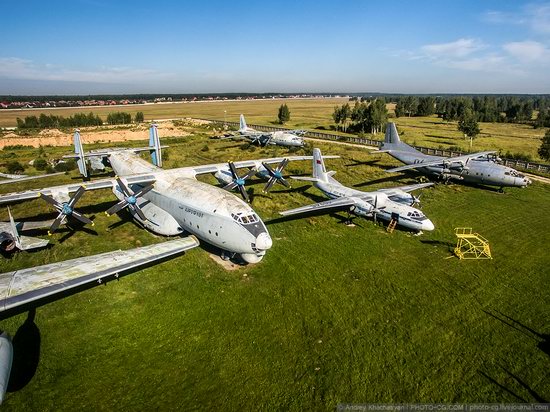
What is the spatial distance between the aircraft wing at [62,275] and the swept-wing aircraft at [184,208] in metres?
3.23

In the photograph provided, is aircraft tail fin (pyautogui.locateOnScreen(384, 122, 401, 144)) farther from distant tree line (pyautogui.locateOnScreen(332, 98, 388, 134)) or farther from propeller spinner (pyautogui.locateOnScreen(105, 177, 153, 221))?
distant tree line (pyautogui.locateOnScreen(332, 98, 388, 134))

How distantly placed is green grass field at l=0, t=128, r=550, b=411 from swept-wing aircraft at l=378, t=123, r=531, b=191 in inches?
551

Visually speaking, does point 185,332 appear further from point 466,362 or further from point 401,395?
point 466,362

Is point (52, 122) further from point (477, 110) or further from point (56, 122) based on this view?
point (477, 110)

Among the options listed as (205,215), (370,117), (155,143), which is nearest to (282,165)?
(205,215)

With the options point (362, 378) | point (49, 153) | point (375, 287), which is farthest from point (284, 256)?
point (49, 153)

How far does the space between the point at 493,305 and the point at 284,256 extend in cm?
1461

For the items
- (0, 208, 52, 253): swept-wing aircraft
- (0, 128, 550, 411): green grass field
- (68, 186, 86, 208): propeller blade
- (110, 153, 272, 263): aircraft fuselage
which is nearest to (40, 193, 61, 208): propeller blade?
(68, 186, 86, 208): propeller blade

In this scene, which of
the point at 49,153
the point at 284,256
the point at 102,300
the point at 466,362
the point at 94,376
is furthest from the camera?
the point at 49,153

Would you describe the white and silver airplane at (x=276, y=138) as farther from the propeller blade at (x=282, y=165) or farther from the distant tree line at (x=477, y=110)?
the distant tree line at (x=477, y=110)

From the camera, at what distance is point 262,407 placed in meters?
13.8

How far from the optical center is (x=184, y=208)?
25.4 meters

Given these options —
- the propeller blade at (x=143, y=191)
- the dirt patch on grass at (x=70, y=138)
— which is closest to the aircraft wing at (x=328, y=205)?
the propeller blade at (x=143, y=191)

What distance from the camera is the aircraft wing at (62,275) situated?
15836mm
